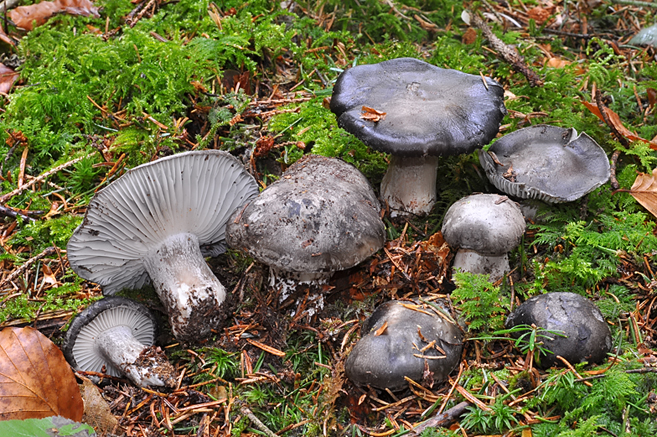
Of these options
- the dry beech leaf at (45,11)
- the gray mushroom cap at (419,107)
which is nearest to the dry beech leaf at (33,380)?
the gray mushroom cap at (419,107)

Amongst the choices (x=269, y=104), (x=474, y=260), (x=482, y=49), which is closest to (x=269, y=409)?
(x=474, y=260)

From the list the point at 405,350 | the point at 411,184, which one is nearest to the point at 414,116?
the point at 411,184

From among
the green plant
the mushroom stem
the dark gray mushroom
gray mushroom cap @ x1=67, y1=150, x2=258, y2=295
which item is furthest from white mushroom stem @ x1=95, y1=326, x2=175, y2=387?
the dark gray mushroom

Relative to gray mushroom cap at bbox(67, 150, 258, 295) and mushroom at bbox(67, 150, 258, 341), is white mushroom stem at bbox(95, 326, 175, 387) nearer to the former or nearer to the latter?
mushroom at bbox(67, 150, 258, 341)

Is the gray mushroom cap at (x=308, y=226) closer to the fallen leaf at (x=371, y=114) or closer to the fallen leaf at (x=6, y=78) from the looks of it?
the fallen leaf at (x=371, y=114)

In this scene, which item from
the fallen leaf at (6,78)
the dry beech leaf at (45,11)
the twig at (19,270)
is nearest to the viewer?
the twig at (19,270)

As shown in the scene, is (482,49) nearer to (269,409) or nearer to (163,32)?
(163,32)
